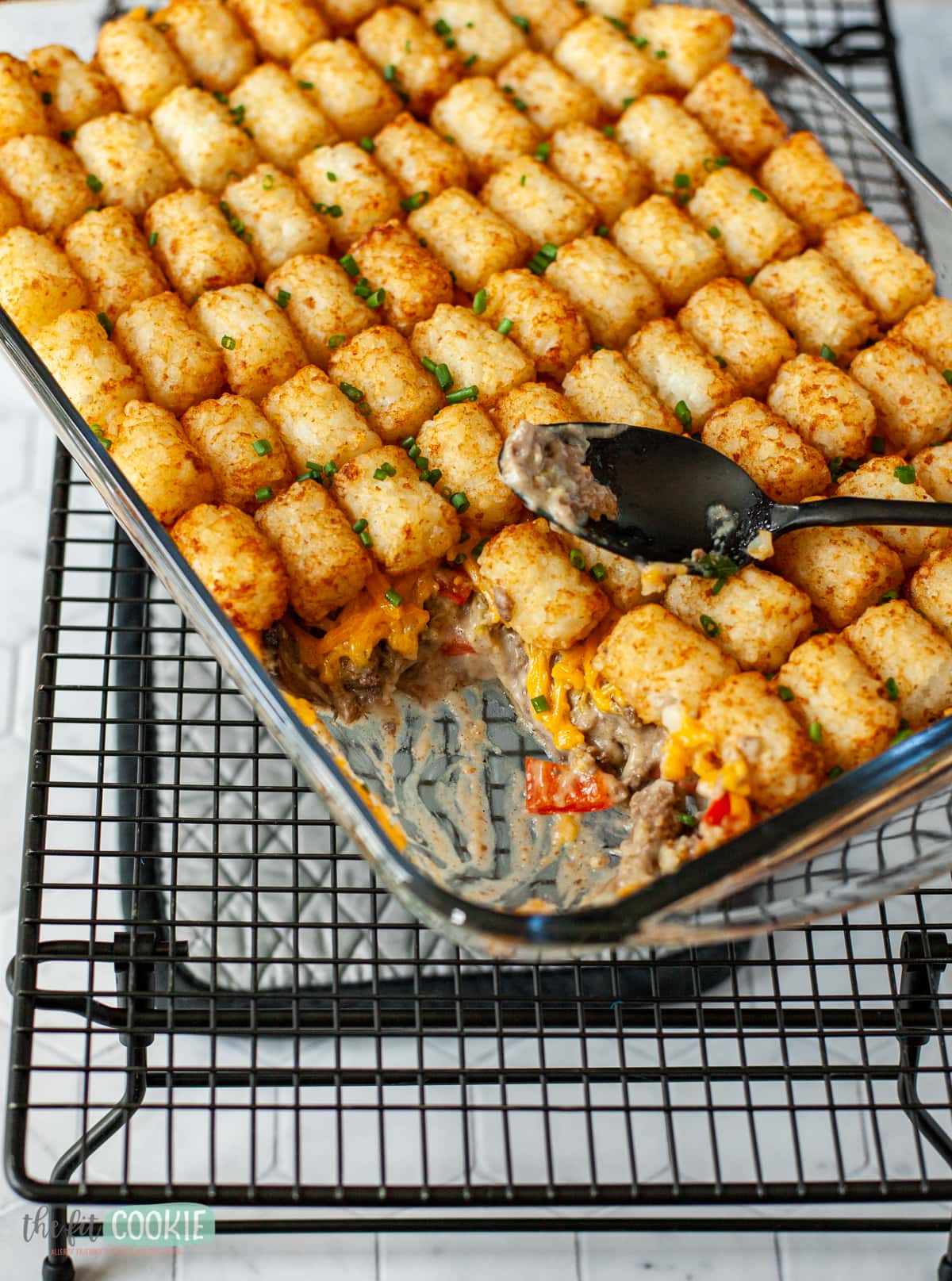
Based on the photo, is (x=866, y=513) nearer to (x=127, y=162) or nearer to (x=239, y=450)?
(x=239, y=450)

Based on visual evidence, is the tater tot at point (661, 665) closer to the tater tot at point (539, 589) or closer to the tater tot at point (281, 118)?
the tater tot at point (539, 589)

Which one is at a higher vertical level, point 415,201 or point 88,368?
point 415,201

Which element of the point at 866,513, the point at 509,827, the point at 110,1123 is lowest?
the point at 110,1123

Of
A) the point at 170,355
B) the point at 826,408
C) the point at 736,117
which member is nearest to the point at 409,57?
the point at 736,117

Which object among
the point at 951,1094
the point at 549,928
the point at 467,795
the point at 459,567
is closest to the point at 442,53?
the point at 459,567

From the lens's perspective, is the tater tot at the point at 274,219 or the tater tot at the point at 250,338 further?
the tater tot at the point at 274,219

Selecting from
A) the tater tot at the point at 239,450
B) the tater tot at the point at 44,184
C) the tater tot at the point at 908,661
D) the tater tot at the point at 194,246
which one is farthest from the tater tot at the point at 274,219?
the tater tot at the point at 908,661

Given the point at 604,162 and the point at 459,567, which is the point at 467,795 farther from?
the point at 604,162
